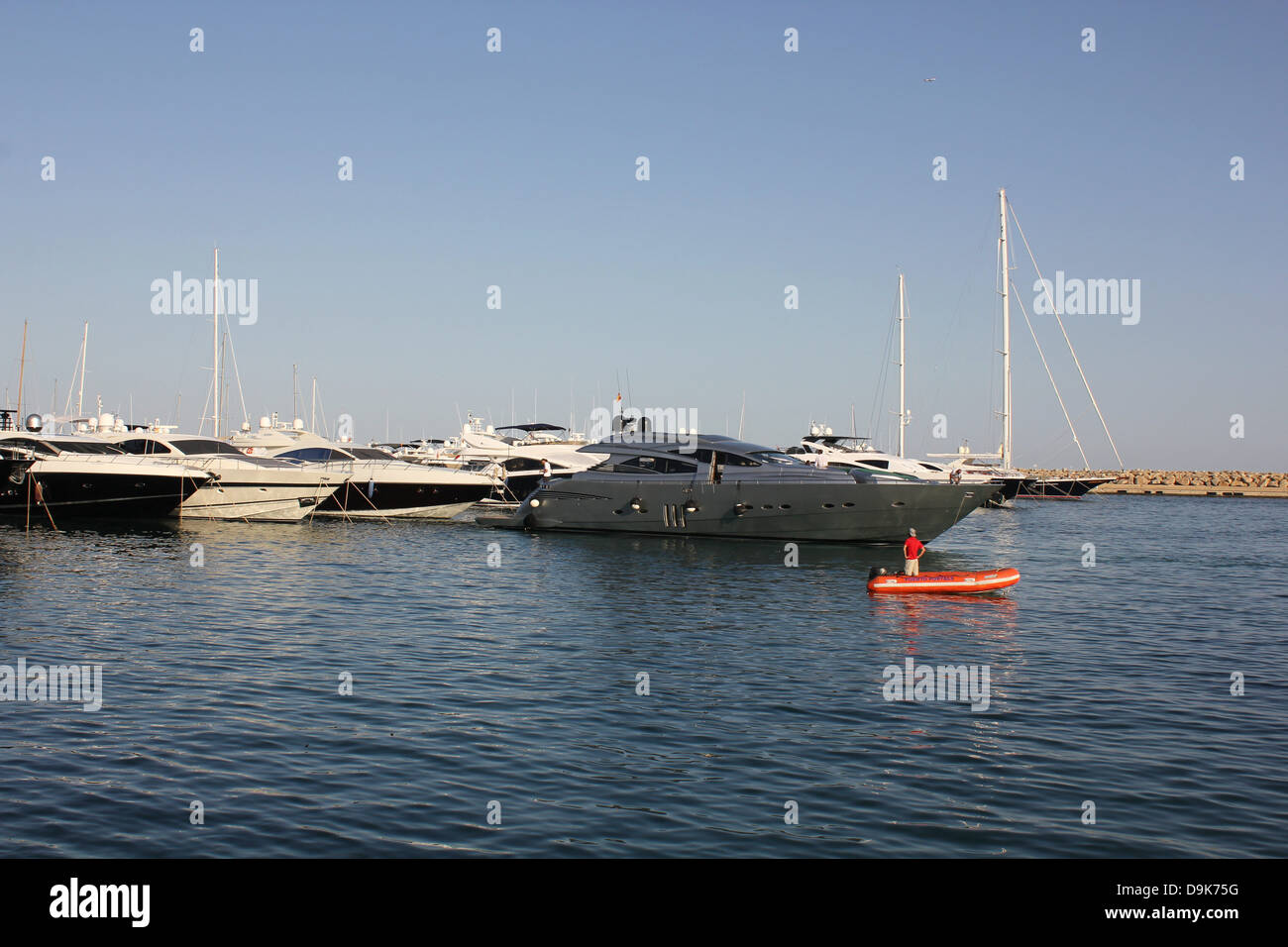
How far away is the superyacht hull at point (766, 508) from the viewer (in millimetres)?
29906

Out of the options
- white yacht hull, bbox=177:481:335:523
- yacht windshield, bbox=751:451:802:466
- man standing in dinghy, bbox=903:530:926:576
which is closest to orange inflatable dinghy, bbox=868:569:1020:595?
man standing in dinghy, bbox=903:530:926:576

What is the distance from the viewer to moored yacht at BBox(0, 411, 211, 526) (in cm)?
3403

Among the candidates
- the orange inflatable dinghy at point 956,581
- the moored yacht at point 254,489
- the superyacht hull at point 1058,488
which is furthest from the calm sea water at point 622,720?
the superyacht hull at point 1058,488

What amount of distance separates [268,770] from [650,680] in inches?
215

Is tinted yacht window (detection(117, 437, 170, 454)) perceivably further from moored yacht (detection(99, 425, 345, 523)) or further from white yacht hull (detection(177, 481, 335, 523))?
white yacht hull (detection(177, 481, 335, 523))

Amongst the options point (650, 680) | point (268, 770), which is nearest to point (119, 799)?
point (268, 770)

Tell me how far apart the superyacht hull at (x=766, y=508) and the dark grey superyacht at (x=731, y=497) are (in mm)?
29

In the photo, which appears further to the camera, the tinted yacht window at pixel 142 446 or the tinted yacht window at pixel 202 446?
the tinted yacht window at pixel 142 446

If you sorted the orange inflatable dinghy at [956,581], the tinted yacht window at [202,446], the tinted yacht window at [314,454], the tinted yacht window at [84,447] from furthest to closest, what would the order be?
the tinted yacht window at [314,454]
the tinted yacht window at [202,446]
the tinted yacht window at [84,447]
the orange inflatable dinghy at [956,581]

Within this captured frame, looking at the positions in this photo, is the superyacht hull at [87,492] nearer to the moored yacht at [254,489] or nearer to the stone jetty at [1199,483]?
the moored yacht at [254,489]

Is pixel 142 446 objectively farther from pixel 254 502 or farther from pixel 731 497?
pixel 731 497

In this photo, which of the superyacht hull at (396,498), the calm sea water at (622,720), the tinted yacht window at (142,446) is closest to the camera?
the calm sea water at (622,720)

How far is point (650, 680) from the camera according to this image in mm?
13734

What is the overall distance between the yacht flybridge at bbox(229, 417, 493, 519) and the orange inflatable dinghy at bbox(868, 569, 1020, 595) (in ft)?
68.3
